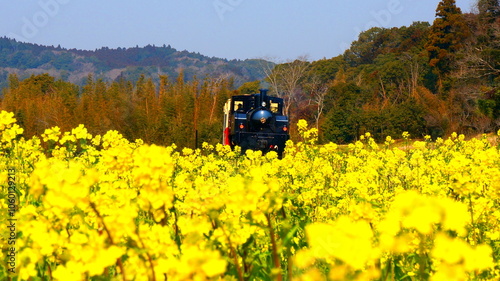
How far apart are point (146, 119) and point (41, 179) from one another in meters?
22.2

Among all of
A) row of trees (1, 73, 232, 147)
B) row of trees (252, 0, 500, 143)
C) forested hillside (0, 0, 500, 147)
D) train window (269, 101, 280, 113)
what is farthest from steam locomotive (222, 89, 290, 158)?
row of trees (252, 0, 500, 143)

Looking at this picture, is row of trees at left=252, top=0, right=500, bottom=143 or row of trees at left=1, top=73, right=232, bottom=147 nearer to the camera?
row of trees at left=1, top=73, right=232, bottom=147

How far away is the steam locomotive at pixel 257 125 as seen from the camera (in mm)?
17422

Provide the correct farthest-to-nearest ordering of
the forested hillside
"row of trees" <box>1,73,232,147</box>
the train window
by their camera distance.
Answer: the forested hillside < "row of trees" <box>1,73,232,147</box> < the train window

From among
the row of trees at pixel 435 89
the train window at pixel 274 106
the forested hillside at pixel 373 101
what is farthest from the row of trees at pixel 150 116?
the row of trees at pixel 435 89

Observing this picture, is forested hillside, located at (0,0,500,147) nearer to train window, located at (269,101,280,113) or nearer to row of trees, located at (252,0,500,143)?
row of trees, located at (252,0,500,143)

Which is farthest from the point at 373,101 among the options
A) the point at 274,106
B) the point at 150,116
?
the point at 274,106

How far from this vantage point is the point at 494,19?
36.3m

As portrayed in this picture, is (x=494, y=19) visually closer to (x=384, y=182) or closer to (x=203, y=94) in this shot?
(x=203, y=94)

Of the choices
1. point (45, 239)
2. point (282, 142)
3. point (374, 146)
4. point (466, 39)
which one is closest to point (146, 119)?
point (282, 142)

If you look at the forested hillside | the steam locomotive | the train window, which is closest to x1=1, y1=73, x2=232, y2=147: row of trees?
the forested hillside

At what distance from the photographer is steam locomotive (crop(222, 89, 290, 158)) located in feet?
57.2

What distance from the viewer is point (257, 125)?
1788 centimetres

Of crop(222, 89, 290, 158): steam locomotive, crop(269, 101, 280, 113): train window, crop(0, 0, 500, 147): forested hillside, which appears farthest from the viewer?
crop(0, 0, 500, 147): forested hillside
